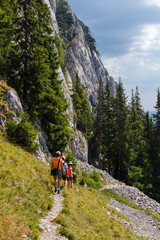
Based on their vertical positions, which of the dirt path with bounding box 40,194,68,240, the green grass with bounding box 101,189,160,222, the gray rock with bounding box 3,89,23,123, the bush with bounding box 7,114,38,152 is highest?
the gray rock with bounding box 3,89,23,123

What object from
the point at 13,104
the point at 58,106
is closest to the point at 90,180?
the point at 58,106

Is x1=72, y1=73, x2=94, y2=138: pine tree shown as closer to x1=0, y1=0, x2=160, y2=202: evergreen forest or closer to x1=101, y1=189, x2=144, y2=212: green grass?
x1=0, y1=0, x2=160, y2=202: evergreen forest

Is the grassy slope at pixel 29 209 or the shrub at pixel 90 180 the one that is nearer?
the grassy slope at pixel 29 209

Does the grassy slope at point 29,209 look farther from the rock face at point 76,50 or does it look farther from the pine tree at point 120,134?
the rock face at point 76,50

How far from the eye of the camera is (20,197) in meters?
7.52

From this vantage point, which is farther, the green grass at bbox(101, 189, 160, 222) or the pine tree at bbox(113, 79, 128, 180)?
the pine tree at bbox(113, 79, 128, 180)

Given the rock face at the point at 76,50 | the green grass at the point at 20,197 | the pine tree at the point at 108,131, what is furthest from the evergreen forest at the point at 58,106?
the rock face at the point at 76,50

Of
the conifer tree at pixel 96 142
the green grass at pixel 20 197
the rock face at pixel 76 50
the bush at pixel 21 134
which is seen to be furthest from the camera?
the rock face at pixel 76 50

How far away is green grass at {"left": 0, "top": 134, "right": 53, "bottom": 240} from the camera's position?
17.7ft

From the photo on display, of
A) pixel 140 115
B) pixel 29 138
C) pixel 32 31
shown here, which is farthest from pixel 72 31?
pixel 29 138

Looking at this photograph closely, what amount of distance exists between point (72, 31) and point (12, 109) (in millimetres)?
156473

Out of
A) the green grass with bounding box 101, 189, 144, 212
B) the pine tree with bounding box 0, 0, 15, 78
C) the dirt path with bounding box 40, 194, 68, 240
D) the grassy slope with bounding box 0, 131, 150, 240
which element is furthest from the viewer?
the green grass with bounding box 101, 189, 144, 212

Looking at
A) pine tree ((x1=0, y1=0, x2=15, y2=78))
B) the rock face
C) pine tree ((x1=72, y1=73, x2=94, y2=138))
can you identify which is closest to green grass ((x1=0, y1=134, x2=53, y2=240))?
pine tree ((x1=0, y1=0, x2=15, y2=78))

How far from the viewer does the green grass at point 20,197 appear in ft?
17.7
